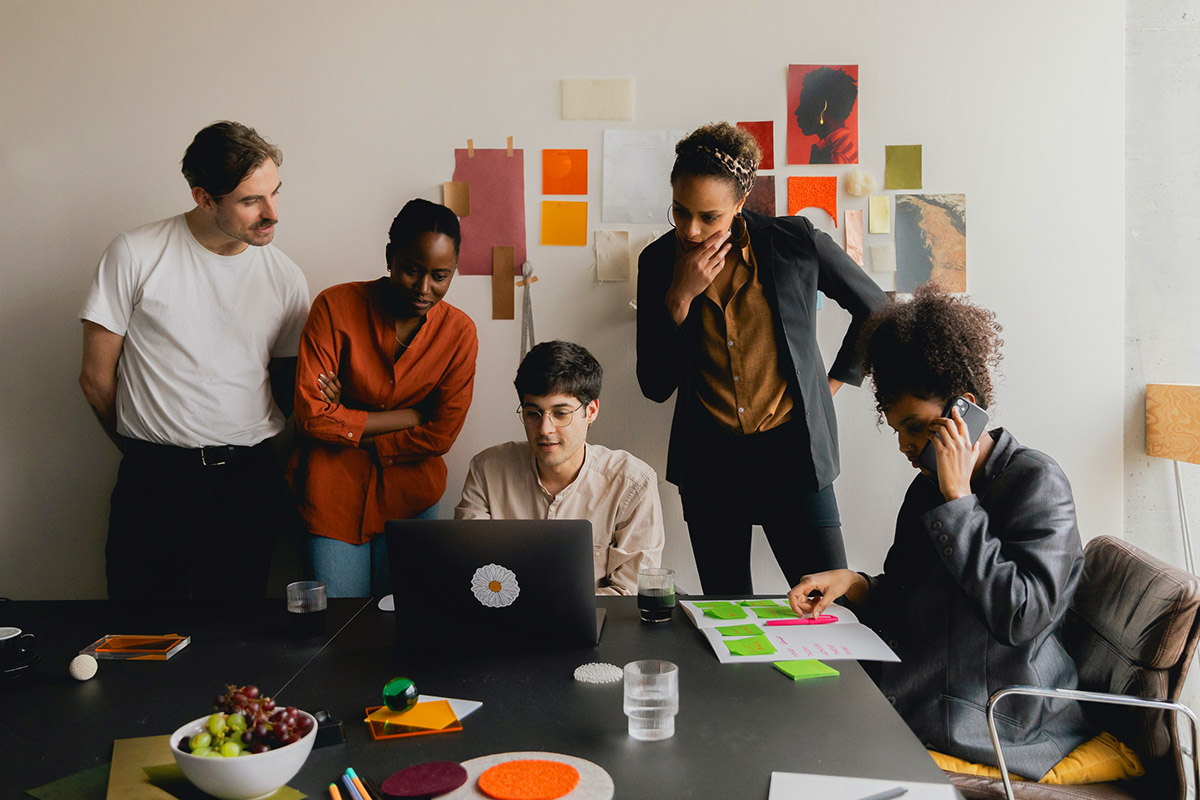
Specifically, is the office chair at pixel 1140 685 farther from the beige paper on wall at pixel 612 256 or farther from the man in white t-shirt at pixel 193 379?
the man in white t-shirt at pixel 193 379

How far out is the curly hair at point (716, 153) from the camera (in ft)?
6.72

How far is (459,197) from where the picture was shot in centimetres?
279

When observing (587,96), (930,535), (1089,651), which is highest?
(587,96)

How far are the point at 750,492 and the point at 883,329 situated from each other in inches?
27.8

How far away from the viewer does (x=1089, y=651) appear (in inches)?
63.5

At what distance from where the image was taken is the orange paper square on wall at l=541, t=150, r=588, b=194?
2.77 metres

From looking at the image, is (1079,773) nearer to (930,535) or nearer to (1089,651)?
(1089,651)

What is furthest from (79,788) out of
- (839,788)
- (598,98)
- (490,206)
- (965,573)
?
(598,98)

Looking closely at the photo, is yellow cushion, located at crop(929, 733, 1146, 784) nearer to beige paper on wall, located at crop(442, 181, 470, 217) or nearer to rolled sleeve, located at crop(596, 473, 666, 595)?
rolled sleeve, located at crop(596, 473, 666, 595)

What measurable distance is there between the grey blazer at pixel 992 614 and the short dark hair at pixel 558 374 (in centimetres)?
83

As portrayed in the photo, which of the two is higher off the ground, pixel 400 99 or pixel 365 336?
pixel 400 99

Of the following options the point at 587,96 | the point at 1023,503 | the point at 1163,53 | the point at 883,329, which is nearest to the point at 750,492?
the point at 883,329

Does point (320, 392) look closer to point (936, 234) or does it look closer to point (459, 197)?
point (459, 197)

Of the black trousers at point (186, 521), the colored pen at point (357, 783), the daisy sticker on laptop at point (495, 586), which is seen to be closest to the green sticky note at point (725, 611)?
the daisy sticker on laptop at point (495, 586)
